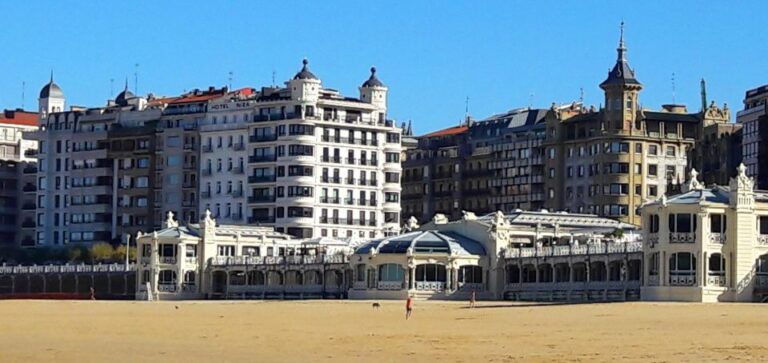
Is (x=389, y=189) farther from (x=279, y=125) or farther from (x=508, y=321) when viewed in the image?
(x=508, y=321)

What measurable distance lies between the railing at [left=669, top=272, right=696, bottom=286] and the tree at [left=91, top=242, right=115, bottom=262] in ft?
250

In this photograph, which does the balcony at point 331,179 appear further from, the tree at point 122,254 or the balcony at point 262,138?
the tree at point 122,254

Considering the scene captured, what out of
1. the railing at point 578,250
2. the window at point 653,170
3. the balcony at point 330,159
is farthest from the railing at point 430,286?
the window at point 653,170

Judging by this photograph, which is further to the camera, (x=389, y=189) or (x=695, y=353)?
(x=389, y=189)

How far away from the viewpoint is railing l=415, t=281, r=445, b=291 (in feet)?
373

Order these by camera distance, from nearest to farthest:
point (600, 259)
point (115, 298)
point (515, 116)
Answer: point (600, 259), point (115, 298), point (515, 116)

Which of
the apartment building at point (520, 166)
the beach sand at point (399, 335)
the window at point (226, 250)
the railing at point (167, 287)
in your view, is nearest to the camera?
the beach sand at point (399, 335)

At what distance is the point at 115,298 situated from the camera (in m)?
138

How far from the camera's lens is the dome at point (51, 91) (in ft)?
630

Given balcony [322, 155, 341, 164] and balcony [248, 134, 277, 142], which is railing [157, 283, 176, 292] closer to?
balcony [248, 134, 277, 142]

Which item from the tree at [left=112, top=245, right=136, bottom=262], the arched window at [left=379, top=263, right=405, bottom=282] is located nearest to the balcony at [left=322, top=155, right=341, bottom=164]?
the tree at [left=112, top=245, right=136, bottom=262]

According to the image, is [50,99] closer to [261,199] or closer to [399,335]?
[261,199]

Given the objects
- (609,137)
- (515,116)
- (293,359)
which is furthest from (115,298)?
(293,359)

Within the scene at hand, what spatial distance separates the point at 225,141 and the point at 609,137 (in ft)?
113
